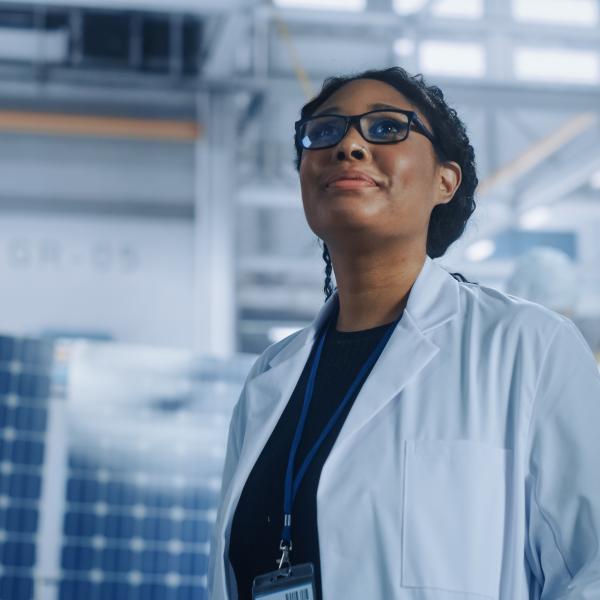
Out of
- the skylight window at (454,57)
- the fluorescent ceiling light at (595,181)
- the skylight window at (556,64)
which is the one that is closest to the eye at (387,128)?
the skylight window at (454,57)

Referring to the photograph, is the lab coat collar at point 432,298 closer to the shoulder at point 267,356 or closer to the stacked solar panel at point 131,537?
the shoulder at point 267,356

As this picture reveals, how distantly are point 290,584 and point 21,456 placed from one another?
6.67 ft

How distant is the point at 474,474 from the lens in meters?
1.06

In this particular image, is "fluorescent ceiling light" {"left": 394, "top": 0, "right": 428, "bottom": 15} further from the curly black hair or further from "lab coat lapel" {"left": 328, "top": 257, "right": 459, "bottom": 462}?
"lab coat lapel" {"left": 328, "top": 257, "right": 459, "bottom": 462}

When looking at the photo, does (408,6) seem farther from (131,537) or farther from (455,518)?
(455,518)

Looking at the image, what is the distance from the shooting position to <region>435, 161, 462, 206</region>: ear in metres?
1.36

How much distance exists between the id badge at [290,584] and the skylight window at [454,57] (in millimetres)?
5005

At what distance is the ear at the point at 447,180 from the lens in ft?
4.45

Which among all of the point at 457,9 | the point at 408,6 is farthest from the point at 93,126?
the point at 457,9

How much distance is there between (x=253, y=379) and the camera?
4.78ft

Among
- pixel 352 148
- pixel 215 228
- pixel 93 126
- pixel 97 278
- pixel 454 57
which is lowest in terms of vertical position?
pixel 352 148

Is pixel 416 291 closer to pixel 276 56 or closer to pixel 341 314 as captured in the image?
pixel 341 314

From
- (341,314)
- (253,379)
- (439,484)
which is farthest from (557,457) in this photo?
(253,379)

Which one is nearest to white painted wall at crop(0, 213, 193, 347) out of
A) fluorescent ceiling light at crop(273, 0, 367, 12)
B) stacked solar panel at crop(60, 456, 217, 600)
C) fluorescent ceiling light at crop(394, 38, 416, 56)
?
fluorescent ceiling light at crop(273, 0, 367, 12)
